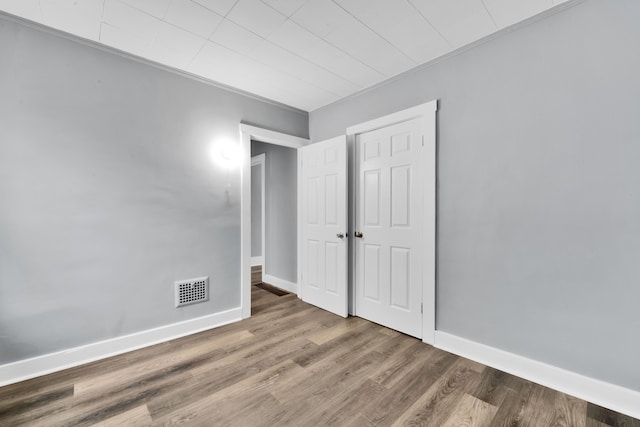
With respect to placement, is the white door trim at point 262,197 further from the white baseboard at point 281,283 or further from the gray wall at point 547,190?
the gray wall at point 547,190

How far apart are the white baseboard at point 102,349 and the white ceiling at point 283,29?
2.52 meters

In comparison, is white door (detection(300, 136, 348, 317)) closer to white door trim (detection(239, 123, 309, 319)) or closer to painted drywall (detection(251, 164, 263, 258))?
white door trim (detection(239, 123, 309, 319))

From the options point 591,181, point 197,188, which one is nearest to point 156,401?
point 197,188

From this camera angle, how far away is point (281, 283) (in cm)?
430

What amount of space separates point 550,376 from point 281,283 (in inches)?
130

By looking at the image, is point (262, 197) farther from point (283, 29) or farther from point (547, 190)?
point (547, 190)

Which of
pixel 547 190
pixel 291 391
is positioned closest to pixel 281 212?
pixel 291 391

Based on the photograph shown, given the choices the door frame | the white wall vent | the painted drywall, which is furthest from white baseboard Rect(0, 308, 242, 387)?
the painted drywall

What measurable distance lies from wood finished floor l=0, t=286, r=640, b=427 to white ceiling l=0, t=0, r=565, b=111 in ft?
8.62

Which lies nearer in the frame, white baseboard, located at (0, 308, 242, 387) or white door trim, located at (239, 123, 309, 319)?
white baseboard, located at (0, 308, 242, 387)

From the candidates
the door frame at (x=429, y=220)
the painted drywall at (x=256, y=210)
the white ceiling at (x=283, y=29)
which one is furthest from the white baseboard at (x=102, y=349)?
the painted drywall at (x=256, y=210)

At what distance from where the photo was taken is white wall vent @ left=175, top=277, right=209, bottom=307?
8.72 ft

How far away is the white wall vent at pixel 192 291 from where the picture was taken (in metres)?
2.66

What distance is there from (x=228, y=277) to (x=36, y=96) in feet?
7.18
